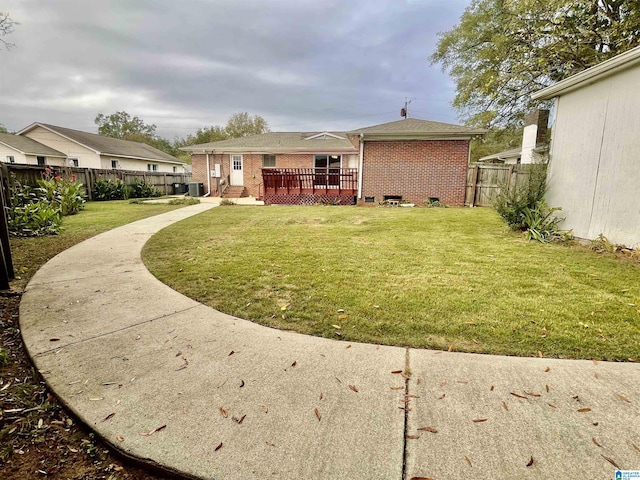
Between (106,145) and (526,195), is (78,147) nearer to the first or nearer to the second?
(106,145)

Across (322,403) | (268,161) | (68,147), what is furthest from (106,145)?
(322,403)

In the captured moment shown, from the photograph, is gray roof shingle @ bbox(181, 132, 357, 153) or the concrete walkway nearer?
the concrete walkway

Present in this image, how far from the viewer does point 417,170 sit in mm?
13398

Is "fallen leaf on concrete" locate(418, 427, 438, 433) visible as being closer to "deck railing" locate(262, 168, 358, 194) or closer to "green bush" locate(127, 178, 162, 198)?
"deck railing" locate(262, 168, 358, 194)

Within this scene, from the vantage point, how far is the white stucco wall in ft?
16.1

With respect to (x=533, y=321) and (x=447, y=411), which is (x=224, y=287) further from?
(x=533, y=321)

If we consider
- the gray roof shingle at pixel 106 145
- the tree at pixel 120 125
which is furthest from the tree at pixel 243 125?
the gray roof shingle at pixel 106 145

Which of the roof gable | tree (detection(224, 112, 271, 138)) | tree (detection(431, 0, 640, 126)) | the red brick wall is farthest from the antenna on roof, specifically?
tree (detection(224, 112, 271, 138))

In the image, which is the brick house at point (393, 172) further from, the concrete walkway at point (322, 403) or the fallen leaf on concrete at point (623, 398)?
the fallen leaf on concrete at point (623, 398)

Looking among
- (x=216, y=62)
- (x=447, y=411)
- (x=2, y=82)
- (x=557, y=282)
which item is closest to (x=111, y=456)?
(x=447, y=411)

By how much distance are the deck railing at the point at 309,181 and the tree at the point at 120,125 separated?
51.2 m

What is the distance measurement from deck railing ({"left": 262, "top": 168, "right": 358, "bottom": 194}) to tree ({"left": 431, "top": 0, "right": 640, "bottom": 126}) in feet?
21.2

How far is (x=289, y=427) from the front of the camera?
63.9 inches

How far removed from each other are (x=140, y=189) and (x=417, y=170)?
631 inches
